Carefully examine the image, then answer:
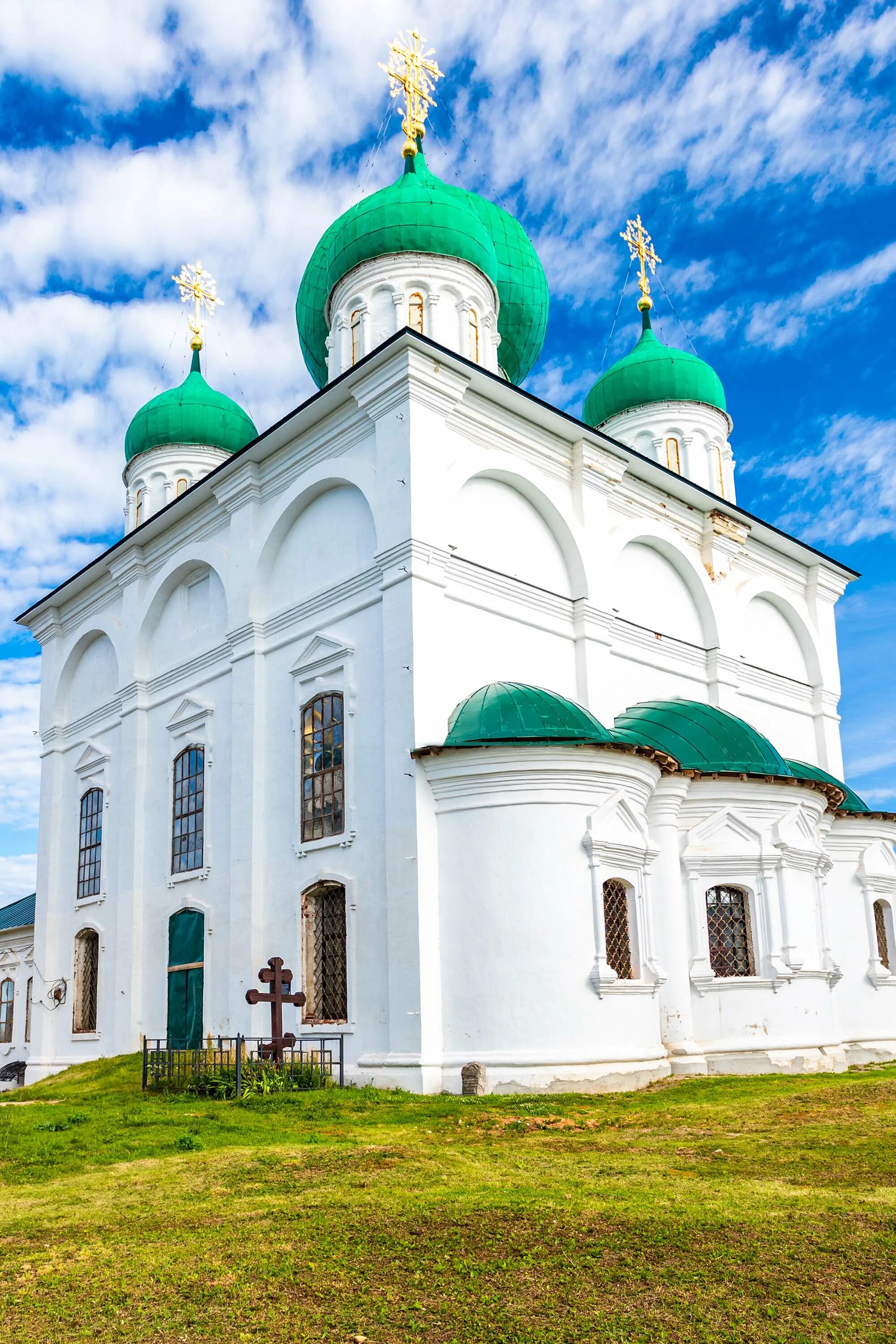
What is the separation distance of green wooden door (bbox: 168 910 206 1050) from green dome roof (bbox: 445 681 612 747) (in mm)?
5528

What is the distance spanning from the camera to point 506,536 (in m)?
15.5

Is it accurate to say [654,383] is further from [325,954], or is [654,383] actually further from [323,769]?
[325,954]

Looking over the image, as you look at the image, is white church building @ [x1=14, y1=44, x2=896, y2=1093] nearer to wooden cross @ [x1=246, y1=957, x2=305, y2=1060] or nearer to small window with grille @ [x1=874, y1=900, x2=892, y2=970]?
small window with grille @ [x1=874, y1=900, x2=892, y2=970]

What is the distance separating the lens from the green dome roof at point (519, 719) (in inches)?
506

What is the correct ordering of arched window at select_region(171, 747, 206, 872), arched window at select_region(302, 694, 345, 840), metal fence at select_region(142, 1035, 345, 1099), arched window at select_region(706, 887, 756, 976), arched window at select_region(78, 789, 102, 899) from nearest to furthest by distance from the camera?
metal fence at select_region(142, 1035, 345, 1099)
arched window at select_region(706, 887, 756, 976)
arched window at select_region(302, 694, 345, 840)
arched window at select_region(171, 747, 206, 872)
arched window at select_region(78, 789, 102, 899)

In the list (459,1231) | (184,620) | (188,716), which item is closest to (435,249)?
(184,620)

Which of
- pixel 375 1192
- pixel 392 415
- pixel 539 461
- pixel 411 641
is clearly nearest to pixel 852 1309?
pixel 375 1192

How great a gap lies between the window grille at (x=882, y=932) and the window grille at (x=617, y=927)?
249 inches

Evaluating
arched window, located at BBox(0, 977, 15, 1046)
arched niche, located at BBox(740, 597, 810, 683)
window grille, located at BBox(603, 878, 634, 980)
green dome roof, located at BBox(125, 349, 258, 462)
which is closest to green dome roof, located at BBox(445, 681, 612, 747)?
window grille, located at BBox(603, 878, 634, 980)

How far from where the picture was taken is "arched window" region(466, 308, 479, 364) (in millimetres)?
17734

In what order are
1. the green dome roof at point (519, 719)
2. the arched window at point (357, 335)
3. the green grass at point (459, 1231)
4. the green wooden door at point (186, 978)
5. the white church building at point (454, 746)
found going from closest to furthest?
1. the green grass at point (459, 1231)
2. the white church building at point (454, 746)
3. the green dome roof at point (519, 719)
4. the green wooden door at point (186, 978)
5. the arched window at point (357, 335)

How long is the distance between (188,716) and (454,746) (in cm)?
652

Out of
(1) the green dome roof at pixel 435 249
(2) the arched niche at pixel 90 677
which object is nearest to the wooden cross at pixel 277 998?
(2) the arched niche at pixel 90 677

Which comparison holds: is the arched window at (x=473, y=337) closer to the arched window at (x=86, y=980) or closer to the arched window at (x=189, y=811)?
the arched window at (x=189, y=811)
